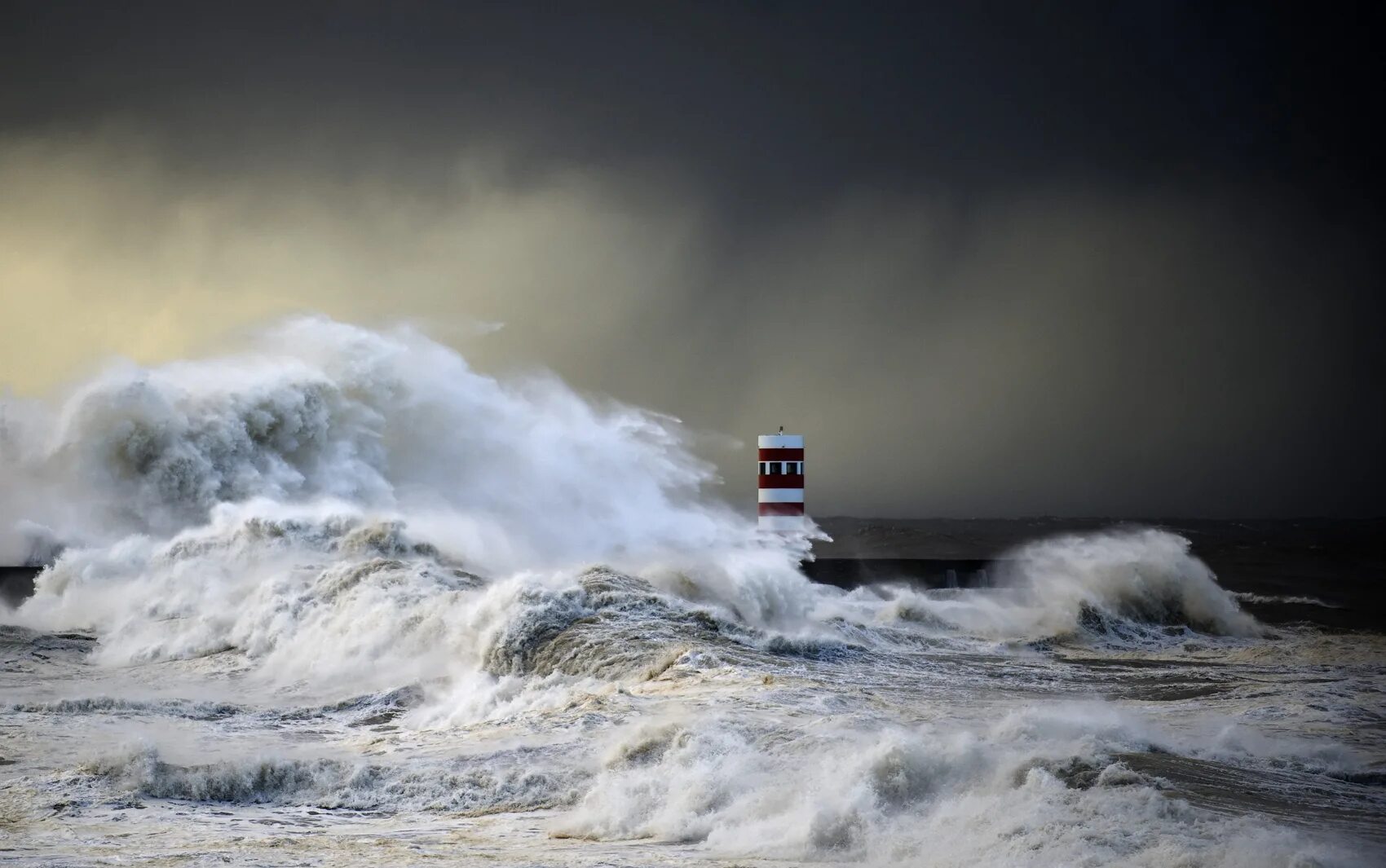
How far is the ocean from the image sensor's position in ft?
20.8

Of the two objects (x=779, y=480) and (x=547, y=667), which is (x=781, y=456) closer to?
(x=779, y=480)

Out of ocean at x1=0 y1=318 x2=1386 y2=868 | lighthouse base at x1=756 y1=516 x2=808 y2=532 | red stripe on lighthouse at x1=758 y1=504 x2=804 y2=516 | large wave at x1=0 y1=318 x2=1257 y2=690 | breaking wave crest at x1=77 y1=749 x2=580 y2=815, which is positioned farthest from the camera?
red stripe on lighthouse at x1=758 y1=504 x2=804 y2=516

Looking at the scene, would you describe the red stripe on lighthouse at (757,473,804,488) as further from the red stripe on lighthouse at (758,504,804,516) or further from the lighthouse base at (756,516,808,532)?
the lighthouse base at (756,516,808,532)

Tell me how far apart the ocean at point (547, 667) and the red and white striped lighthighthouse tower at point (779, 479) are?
551 millimetres

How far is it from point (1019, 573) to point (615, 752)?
44.6ft

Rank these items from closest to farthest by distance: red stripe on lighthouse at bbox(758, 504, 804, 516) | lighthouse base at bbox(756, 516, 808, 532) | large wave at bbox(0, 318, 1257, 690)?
large wave at bbox(0, 318, 1257, 690)
lighthouse base at bbox(756, 516, 808, 532)
red stripe on lighthouse at bbox(758, 504, 804, 516)

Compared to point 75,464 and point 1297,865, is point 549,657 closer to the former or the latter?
point 1297,865

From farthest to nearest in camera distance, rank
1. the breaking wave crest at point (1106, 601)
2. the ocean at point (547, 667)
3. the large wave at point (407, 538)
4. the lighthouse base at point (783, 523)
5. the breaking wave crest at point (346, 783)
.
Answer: the lighthouse base at point (783, 523) < the breaking wave crest at point (1106, 601) < the large wave at point (407, 538) < the breaking wave crest at point (346, 783) < the ocean at point (547, 667)

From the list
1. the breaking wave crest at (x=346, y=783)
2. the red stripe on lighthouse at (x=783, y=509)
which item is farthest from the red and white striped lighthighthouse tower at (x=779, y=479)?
the breaking wave crest at (x=346, y=783)

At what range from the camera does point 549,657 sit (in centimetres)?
1166

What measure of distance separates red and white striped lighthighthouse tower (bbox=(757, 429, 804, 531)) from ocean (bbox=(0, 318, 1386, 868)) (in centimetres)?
55

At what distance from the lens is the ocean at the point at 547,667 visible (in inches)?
250

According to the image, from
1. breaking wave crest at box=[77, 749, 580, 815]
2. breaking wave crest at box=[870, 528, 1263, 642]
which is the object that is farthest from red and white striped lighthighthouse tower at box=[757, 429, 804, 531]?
breaking wave crest at box=[77, 749, 580, 815]

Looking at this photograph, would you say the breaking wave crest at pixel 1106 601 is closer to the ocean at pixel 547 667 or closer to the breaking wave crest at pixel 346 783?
the ocean at pixel 547 667
